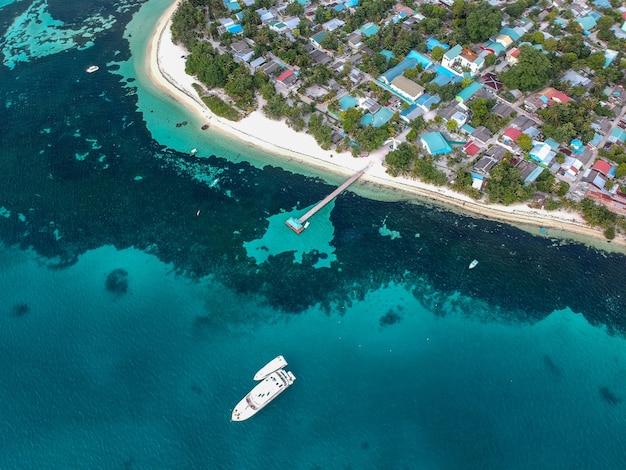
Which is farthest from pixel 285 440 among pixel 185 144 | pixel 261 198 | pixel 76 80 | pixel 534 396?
pixel 76 80

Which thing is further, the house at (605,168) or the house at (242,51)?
the house at (242,51)

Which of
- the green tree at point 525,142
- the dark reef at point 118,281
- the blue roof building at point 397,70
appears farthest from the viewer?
the blue roof building at point 397,70

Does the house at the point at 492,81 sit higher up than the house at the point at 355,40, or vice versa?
the house at the point at 355,40

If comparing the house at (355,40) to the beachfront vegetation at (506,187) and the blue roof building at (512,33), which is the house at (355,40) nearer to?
the blue roof building at (512,33)

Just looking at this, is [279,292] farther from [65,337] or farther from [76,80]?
[76,80]

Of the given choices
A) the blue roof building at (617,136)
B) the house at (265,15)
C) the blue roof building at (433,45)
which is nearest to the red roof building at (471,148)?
the blue roof building at (617,136)

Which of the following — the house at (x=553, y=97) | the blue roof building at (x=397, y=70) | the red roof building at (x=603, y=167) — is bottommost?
the red roof building at (x=603, y=167)

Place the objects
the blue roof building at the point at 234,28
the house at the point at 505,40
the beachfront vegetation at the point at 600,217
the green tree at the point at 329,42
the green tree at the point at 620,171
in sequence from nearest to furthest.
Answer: the beachfront vegetation at the point at 600,217 < the green tree at the point at 620,171 < the house at the point at 505,40 < the green tree at the point at 329,42 < the blue roof building at the point at 234,28

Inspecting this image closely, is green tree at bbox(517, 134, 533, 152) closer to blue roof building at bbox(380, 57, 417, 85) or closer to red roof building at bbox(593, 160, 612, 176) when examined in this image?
red roof building at bbox(593, 160, 612, 176)
